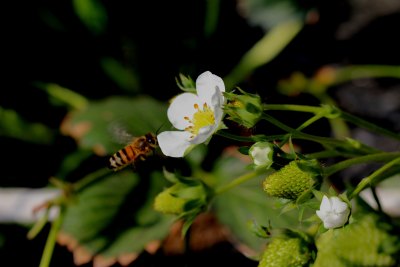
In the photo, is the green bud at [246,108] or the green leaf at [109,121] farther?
the green leaf at [109,121]

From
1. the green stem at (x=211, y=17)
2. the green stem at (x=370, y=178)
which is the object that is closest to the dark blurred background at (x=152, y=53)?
the green stem at (x=211, y=17)

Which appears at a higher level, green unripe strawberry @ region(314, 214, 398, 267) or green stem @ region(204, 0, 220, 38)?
green stem @ region(204, 0, 220, 38)

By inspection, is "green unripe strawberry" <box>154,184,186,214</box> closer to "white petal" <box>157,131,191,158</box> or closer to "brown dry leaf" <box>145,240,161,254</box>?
"white petal" <box>157,131,191,158</box>

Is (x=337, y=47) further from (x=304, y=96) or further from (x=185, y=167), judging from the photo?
(x=185, y=167)

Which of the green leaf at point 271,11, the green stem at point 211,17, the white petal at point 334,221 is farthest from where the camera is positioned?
the green leaf at point 271,11

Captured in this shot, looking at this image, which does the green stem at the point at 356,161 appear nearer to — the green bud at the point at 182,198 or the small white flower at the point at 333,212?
the small white flower at the point at 333,212

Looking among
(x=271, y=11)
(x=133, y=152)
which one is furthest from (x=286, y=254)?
(x=271, y=11)

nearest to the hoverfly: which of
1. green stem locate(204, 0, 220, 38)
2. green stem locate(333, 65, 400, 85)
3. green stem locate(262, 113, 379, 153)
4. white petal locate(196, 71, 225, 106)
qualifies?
white petal locate(196, 71, 225, 106)

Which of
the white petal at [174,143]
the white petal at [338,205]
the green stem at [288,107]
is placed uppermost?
the white petal at [174,143]
